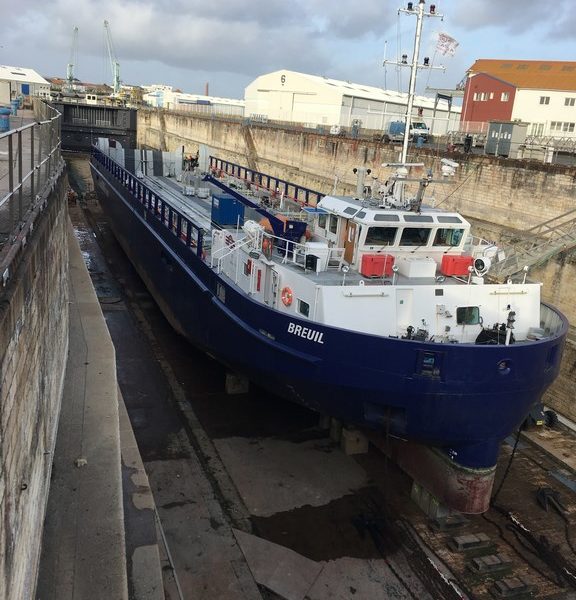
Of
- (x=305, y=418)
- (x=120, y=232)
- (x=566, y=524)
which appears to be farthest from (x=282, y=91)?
(x=566, y=524)

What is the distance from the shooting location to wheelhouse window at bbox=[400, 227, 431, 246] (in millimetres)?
11500

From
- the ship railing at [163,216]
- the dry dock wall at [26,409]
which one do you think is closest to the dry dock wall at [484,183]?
the ship railing at [163,216]

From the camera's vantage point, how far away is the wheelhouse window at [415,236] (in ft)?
37.7

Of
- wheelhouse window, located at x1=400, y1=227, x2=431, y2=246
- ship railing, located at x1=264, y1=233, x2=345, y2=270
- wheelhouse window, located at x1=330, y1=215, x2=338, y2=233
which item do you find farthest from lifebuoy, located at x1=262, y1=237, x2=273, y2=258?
wheelhouse window, located at x1=400, y1=227, x2=431, y2=246

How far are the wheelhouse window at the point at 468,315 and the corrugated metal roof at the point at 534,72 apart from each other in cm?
3357

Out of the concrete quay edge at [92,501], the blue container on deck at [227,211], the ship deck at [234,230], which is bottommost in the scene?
the concrete quay edge at [92,501]

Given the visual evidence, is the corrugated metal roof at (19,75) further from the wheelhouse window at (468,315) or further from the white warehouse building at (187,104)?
the wheelhouse window at (468,315)

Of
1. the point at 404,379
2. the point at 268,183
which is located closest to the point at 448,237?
the point at 404,379

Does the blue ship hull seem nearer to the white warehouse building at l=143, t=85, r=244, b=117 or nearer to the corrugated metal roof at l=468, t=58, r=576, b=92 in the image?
the corrugated metal roof at l=468, t=58, r=576, b=92

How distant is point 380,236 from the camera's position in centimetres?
1136

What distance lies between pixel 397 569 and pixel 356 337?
12.2 feet

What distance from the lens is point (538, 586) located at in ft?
28.3

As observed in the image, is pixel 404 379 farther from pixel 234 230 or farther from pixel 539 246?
pixel 539 246

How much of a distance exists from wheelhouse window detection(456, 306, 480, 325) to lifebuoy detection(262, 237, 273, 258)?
3953 millimetres
